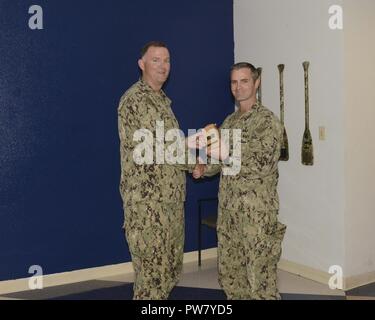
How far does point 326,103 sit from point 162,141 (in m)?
1.79

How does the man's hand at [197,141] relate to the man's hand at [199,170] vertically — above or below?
above

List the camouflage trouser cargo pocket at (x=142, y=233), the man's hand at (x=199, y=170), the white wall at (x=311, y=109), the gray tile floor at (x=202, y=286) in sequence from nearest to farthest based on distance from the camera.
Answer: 1. the camouflage trouser cargo pocket at (x=142, y=233)
2. the man's hand at (x=199, y=170)
3. the gray tile floor at (x=202, y=286)
4. the white wall at (x=311, y=109)

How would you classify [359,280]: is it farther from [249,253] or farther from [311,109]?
[249,253]

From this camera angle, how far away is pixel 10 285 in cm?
375

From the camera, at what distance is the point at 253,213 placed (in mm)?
2600

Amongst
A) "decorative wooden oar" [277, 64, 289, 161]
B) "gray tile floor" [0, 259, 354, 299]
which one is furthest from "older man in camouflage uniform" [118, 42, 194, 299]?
"decorative wooden oar" [277, 64, 289, 161]

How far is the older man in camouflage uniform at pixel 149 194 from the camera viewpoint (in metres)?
2.54

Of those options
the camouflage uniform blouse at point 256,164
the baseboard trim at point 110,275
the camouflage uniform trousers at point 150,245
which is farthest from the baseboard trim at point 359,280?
the camouflage uniform trousers at point 150,245

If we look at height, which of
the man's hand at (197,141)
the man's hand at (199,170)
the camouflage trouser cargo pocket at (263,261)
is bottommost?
the camouflage trouser cargo pocket at (263,261)

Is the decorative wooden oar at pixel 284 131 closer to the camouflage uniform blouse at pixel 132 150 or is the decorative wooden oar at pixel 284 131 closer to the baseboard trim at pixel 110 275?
the baseboard trim at pixel 110 275

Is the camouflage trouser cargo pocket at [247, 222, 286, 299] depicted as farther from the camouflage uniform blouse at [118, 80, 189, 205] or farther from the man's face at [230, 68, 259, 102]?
the man's face at [230, 68, 259, 102]

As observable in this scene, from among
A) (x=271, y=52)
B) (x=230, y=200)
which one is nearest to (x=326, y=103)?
(x=271, y=52)

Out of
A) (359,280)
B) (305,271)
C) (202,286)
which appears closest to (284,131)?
(305,271)

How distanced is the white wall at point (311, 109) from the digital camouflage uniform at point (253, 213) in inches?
49.1
